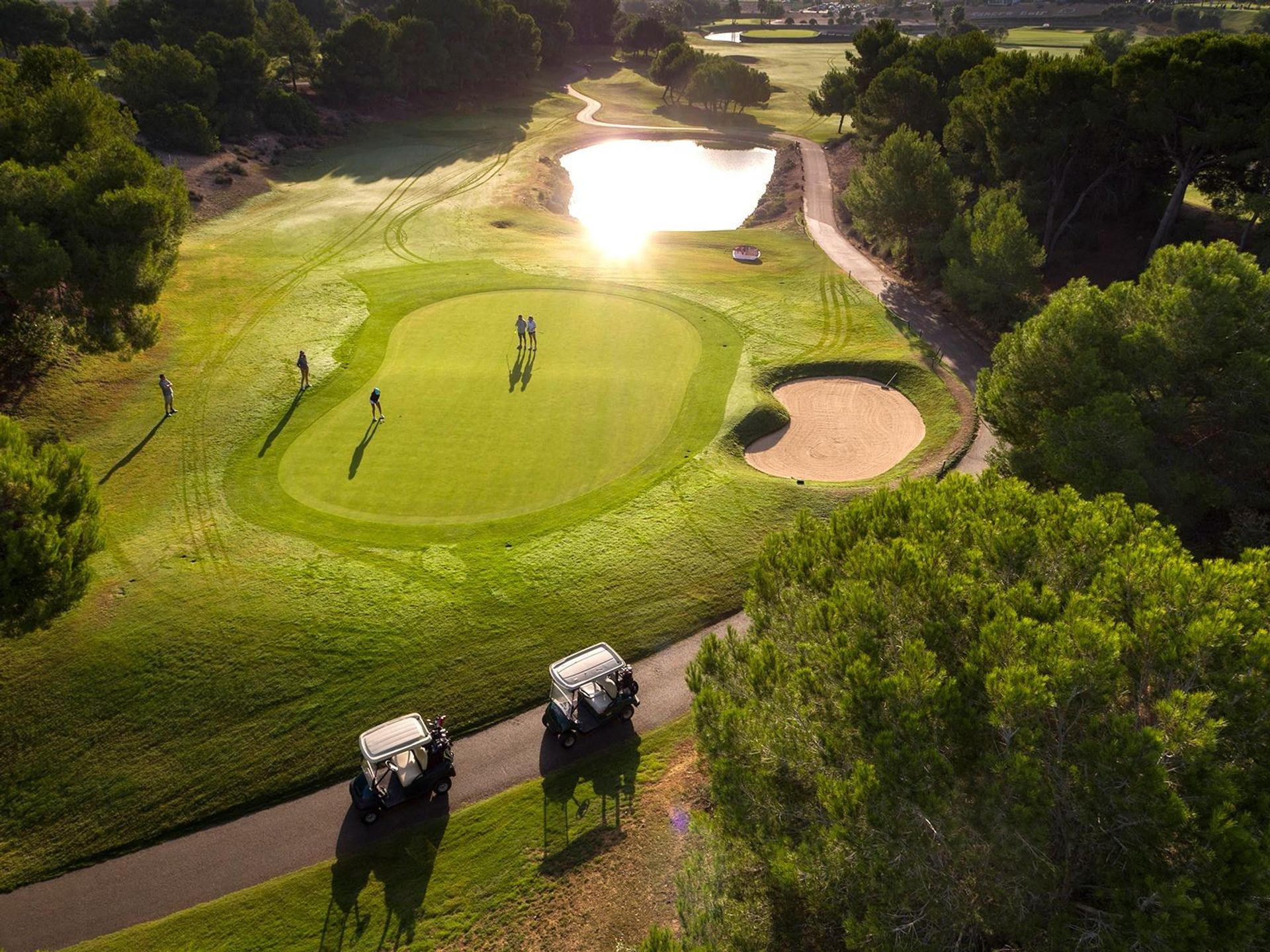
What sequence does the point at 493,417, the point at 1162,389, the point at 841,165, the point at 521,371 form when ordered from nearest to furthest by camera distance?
the point at 1162,389 → the point at 493,417 → the point at 521,371 → the point at 841,165

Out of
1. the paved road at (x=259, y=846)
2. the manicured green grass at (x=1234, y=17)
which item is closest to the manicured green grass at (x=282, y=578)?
the paved road at (x=259, y=846)

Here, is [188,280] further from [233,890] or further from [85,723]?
[233,890]

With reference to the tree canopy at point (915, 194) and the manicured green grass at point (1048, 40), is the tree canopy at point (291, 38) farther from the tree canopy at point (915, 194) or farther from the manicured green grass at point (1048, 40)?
the manicured green grass at point (1048, 40)

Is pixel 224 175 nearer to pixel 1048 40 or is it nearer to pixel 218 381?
pixel 218 381

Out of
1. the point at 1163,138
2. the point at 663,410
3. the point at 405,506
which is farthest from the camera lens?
the point at 1163,138

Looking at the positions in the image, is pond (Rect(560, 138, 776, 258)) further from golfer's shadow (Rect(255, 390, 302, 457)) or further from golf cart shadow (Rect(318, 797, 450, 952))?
golf cart shadow (Rect(318, 797, 450, 952))

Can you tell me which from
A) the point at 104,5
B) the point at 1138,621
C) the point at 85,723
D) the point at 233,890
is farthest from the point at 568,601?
the point at 104,5

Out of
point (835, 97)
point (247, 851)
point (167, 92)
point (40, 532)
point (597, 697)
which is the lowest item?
point (247, 851)

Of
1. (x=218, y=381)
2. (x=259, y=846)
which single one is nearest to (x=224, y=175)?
(x=218, y=381)
